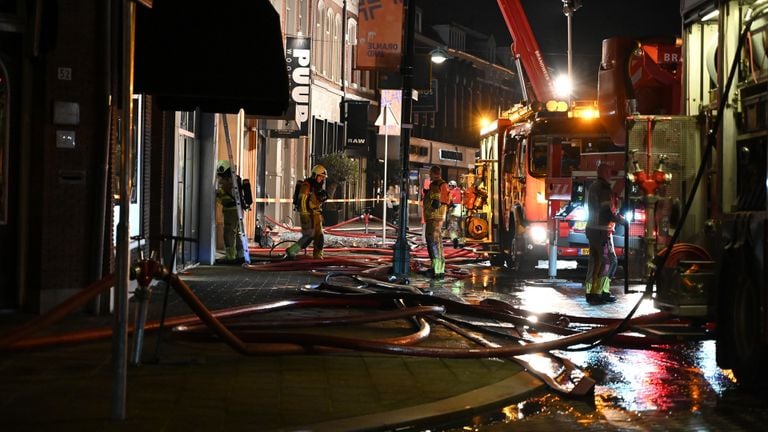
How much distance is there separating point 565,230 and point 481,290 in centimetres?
Result: 223

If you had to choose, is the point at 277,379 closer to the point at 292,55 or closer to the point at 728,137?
the point at 728,137

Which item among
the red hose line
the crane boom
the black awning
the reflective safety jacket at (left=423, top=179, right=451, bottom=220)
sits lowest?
the red hose line

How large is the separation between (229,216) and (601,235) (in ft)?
25.4

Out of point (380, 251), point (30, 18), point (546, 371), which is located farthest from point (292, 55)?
point (546, 371)

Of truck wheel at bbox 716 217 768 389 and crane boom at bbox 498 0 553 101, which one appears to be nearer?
truck wheel at bbox 716 217 768 389

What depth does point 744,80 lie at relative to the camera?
7898 mm

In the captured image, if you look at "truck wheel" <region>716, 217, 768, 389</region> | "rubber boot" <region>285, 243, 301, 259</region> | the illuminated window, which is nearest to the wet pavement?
"truck wheel" <region>716, 217, 768, 389</region>

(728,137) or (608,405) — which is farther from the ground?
(728,137)

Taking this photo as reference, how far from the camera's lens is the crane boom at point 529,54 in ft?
74.1

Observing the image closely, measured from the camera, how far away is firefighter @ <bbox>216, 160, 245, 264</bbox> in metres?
19.1

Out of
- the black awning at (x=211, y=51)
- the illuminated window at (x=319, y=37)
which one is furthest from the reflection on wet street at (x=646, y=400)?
the illuminated window at (x=319, y=37)

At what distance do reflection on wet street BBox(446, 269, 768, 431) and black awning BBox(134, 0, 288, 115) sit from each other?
3552mm

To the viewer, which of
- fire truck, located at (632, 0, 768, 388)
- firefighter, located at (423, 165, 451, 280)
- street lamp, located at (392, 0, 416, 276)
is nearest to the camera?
fire truck, located at (632, 0, 768, 388)

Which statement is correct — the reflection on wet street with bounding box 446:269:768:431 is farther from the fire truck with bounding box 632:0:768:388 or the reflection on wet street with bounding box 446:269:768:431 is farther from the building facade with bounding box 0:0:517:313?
the building facade with bounding box 0:0:517:313
